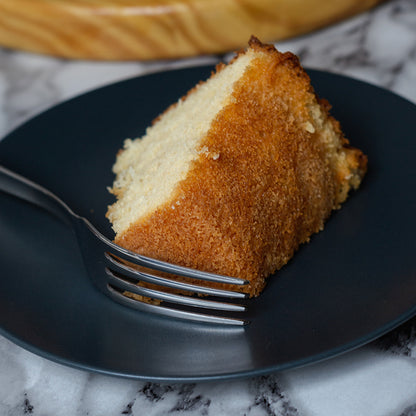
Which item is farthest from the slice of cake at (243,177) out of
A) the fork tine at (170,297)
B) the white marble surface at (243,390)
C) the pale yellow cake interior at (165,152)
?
the white marble surface at (243,390)

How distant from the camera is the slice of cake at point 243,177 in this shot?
5.65ft

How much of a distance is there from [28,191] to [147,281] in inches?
25.7

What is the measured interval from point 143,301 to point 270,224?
1.36 ft

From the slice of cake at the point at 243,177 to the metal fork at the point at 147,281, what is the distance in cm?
6

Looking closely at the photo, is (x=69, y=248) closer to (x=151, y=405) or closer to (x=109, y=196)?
(x=109, y=196)

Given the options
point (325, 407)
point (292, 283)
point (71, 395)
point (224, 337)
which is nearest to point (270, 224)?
point (292, 283)

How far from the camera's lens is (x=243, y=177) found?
70.0 inches

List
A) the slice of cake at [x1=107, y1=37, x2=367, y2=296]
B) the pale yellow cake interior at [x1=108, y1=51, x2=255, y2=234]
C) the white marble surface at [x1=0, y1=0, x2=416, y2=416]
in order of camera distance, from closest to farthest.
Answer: the white marble surface at [x1=0, y1=0, x2=416, y2=416]
the slice of cake at [x1=107, y1=37, x2=367, y2=296]
the pale yellow cake interior at [x1=108, y1=51, x2=255, y2=234]

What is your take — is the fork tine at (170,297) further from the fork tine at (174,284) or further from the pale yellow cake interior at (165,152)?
the pale yellow cake interior at (165,152)

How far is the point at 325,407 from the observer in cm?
154

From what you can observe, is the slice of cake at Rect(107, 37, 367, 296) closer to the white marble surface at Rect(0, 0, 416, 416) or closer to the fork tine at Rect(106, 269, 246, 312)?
the fork tine at Rect(106, 269, 246, 312)

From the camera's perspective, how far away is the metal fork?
1604 mm

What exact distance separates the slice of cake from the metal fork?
6 centimetres

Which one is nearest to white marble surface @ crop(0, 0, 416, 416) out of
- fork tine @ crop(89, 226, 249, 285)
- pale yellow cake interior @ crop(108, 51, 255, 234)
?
fork tine @ crop(89, 226, 249, 285)
